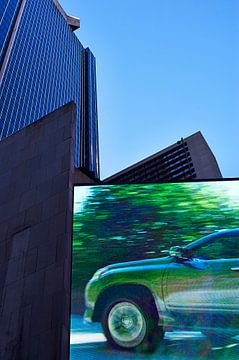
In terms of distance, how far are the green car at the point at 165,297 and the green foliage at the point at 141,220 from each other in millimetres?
715

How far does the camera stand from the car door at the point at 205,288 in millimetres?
10523

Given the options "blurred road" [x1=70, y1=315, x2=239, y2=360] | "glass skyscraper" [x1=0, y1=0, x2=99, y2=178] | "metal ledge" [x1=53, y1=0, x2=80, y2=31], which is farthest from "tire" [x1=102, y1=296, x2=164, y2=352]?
"metal ledge" [x1=53, y1=0, x2=80, y2=31]

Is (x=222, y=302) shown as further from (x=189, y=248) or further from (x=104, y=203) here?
(x=104, y=203)

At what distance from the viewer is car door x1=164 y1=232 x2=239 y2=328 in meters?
10.5

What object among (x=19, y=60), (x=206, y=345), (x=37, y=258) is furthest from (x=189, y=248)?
(x=19, y=60)

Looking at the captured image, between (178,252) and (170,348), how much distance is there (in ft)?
9.27

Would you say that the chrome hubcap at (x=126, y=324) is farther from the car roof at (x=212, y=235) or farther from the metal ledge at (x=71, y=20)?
the metal ledge at (x=71, y=20)

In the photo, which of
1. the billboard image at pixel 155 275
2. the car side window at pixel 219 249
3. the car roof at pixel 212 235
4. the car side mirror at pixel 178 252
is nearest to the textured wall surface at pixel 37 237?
the billboard image at pixel 155 275

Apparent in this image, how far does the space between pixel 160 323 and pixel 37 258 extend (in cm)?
425

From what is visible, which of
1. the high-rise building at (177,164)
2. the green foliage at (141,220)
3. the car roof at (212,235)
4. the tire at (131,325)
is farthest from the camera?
the high-rise building at (177,164)

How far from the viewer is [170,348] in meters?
10.1

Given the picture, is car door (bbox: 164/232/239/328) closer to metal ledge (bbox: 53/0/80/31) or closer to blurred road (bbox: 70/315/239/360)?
blurred road (bbox: 70/315/239/360)

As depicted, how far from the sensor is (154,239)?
42.0 feet

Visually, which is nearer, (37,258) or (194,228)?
(37,258)
